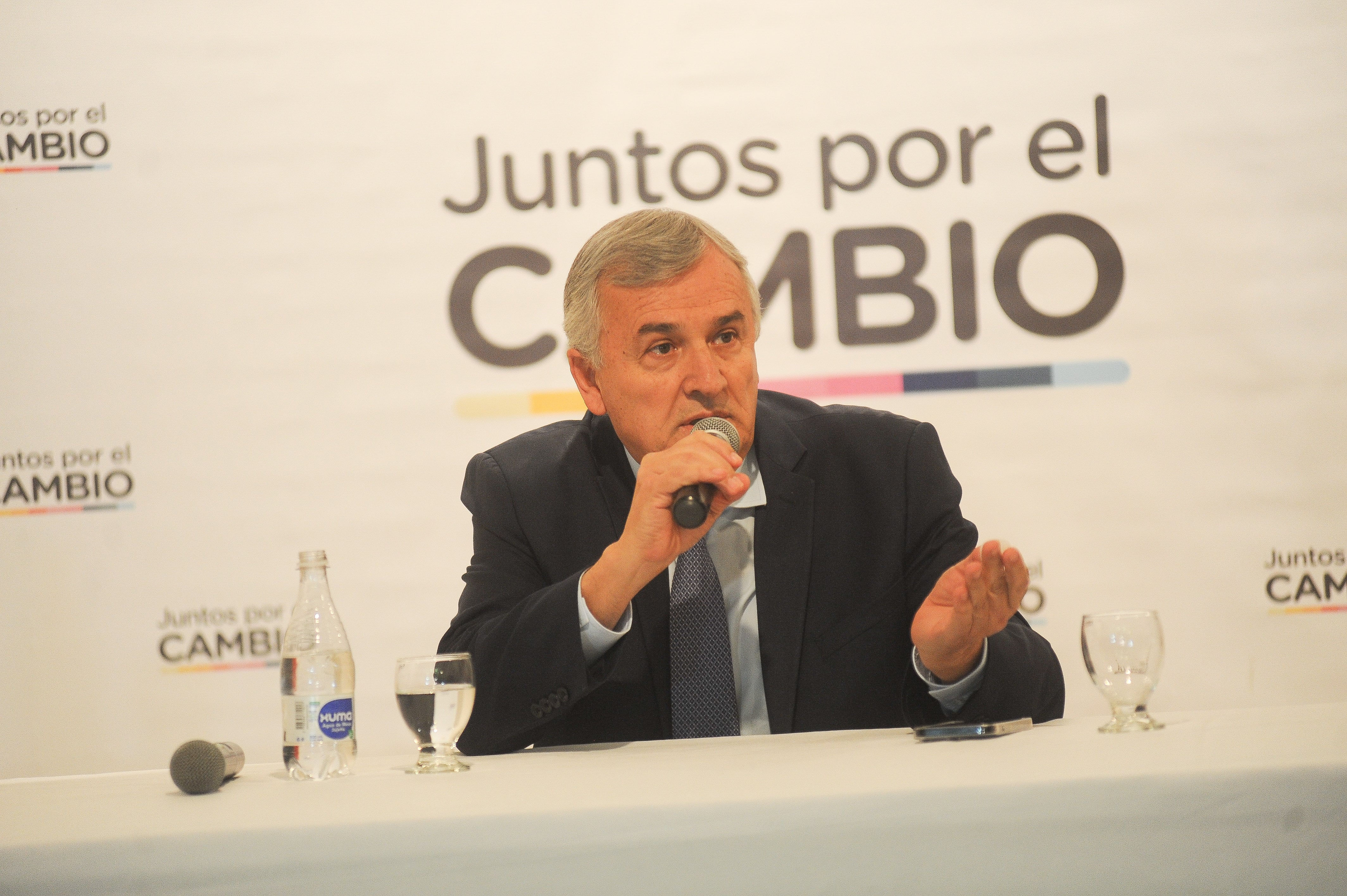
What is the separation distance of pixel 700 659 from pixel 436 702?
2.04 ft

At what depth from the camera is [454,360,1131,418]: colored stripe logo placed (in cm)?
273

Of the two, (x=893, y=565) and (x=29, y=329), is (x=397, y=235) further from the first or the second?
(x=893, y=565)

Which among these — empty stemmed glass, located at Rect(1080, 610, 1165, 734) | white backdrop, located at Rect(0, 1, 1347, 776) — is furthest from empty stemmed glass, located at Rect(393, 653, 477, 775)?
white backdrop, located at Rect(0, 1, 1347, 776)

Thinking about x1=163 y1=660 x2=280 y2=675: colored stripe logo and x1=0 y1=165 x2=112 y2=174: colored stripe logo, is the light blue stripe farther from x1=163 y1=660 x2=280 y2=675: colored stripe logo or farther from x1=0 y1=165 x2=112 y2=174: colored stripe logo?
x1=0 y1=165 x2=112 y2=174: colored stripe logo

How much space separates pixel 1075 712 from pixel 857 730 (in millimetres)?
1524

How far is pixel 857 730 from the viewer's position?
143cm

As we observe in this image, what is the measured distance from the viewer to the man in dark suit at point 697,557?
1.60 metres

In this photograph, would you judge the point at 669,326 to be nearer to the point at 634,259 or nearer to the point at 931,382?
the point at 634,259

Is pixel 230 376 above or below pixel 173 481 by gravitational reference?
above

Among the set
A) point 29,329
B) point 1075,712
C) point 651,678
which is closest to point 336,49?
point 29,329

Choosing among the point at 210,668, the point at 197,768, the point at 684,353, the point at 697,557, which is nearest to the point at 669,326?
the point at 684,353

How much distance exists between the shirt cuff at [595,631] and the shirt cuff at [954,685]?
16.5 inches

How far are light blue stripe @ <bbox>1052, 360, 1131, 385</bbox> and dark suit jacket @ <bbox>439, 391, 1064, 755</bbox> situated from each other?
813 millimetres

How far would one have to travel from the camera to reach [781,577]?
73.7 inches
